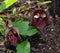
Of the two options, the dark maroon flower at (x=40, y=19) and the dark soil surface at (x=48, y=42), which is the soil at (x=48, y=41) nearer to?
the dark soil surface at (x=48, y=42)

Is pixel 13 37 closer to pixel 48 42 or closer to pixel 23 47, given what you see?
pixel 23 47

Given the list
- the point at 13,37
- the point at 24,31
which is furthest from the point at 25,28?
the point at 13,37

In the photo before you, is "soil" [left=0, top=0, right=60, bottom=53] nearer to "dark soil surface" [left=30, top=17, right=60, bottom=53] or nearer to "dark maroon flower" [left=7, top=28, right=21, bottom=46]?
"dark soil surface" [left=30, top=17, right=60, bottom=53]

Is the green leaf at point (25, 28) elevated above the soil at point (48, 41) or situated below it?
above

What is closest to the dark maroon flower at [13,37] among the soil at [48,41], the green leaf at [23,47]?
the green leaf at [23,47]

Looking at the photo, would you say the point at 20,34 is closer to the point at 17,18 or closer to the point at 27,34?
the point at 27,34

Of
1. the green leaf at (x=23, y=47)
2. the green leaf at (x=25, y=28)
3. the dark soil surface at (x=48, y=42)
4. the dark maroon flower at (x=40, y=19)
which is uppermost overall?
the dark maroon flower at (x=40, y=19)
